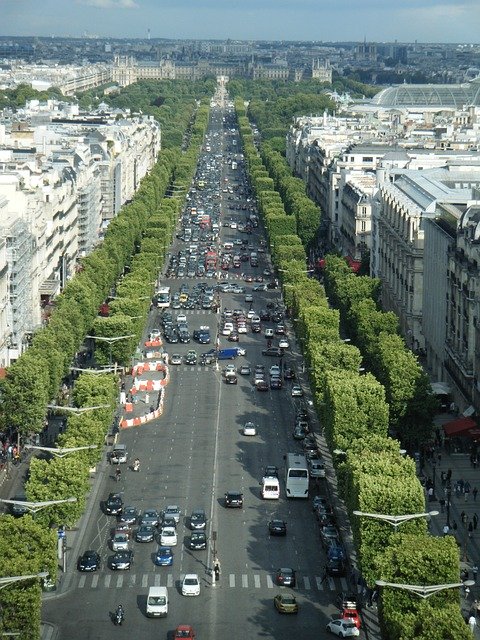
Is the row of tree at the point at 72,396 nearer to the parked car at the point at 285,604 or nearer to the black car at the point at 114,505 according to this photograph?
the black car at the point at 114,505

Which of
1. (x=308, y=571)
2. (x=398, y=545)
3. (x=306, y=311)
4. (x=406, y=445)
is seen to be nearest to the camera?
(x=398, y=545)

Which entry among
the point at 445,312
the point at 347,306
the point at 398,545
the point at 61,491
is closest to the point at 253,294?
the point at 347,306

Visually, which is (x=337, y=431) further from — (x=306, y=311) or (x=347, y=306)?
(x=347, y=306)

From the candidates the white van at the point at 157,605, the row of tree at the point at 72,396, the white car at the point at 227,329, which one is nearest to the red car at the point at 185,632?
the white van at the point at 157,605

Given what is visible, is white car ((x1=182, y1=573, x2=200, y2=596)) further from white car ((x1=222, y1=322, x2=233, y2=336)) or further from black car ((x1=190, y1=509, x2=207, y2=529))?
white car ((x1=222, y1=322, x2=233, y2=336))

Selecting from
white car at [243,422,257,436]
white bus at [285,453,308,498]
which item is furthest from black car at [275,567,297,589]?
white car at [243,422,257,436]
